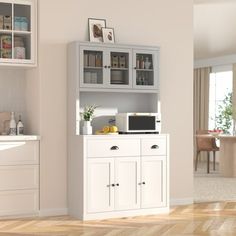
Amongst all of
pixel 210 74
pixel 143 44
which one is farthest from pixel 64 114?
pixel 210 74

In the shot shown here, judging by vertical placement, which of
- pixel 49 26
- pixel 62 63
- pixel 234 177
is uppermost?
pixel 49 26

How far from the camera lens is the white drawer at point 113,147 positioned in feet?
19.3

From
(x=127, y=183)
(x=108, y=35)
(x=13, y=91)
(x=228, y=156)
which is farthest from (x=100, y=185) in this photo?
(x=228, y=156)

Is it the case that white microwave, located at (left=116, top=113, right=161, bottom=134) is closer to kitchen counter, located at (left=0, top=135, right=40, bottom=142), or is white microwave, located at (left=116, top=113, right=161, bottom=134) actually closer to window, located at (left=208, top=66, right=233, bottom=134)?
kitchen counter, located at (left=0, top=135, right=40, bottom=142)

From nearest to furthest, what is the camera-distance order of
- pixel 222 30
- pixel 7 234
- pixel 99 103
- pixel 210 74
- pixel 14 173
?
pixel 7 234 < pixel 14 173 < pixel 99 103 < pixel 222 30 < pixel 210 74

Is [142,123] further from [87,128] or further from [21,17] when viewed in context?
[21,17]

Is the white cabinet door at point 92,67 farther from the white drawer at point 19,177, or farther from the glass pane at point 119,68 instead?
the white drawer at point 19,177

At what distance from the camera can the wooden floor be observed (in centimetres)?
529

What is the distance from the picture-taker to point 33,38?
613 centimetres

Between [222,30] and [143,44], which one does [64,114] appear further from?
[222,30]

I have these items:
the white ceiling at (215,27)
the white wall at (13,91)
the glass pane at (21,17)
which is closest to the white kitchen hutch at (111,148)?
the glass pane at (21,17)

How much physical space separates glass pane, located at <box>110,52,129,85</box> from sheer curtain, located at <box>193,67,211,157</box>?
717 centimetres

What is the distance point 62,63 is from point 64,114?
1.82 feet

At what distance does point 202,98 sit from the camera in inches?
526
